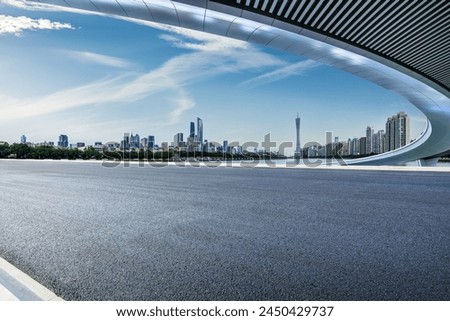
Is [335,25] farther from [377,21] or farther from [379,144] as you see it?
[379,144]

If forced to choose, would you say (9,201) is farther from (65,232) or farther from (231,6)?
(231,6)

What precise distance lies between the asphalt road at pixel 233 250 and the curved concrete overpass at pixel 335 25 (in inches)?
420

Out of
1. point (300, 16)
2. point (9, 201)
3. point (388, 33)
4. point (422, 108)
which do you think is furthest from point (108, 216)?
point (422, 108)

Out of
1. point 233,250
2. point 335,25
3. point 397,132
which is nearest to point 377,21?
point 335,25

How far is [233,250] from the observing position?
347 cm

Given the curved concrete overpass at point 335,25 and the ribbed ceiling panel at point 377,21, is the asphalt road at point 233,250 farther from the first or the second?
the curved concrete overpass at point 335,25

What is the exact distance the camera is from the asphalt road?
2.50m

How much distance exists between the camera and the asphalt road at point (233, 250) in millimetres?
2500

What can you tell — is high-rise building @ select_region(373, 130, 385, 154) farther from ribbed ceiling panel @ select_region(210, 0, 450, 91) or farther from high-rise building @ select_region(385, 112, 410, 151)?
ribbed ceiling panel @ select_region(210, 0, 450, 91)

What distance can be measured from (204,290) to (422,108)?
35.5 metres

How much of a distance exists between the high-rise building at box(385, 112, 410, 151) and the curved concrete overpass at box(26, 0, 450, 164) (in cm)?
2678

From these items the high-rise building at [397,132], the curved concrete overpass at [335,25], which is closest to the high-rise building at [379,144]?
the high-rise building at [397,132]

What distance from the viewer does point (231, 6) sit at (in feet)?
42.6

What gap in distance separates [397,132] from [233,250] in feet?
176
